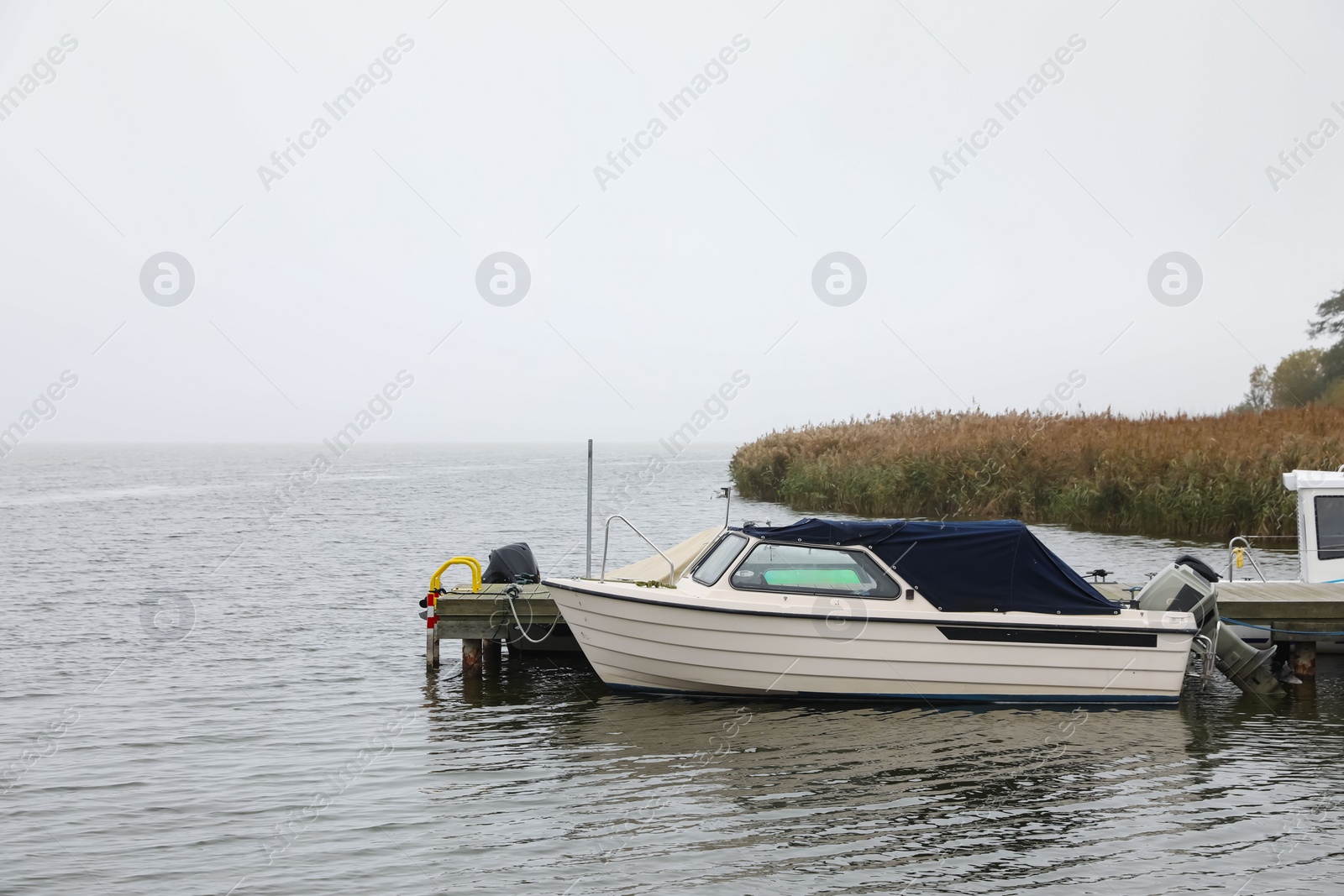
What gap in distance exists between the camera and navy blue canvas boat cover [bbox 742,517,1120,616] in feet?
35.5

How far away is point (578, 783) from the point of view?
9133 millimetres

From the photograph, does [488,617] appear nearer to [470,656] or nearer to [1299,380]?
[470,656]

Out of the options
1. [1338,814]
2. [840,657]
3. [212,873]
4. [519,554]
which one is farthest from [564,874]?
[519,554]

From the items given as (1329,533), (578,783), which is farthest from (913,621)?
(1329,533)

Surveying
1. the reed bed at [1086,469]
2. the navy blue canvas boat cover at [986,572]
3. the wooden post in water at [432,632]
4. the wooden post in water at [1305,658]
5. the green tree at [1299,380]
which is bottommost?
the wooden post in water at [1305,658]

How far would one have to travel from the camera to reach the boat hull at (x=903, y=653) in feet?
35.3

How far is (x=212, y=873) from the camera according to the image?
7.25 metres

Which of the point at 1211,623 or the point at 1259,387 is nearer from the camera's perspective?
the point at 1211,623

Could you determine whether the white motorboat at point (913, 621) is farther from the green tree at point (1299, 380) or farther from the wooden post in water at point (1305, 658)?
the green tree at point (1299, 380)

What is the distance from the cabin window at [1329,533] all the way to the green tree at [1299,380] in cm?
5738

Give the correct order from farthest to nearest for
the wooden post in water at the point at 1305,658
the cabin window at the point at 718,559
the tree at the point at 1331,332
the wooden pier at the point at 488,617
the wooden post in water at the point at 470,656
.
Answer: the tree at the point at 1331,332 → the wooden post in water at the point at 470,656 → the wooden pier at the point at 488,617 → the wooden post in water at the point at 1305,658 → the cabin window at the point at 718,559

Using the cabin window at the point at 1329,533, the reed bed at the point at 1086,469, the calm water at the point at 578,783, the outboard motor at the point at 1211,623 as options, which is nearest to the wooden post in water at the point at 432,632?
the calm water at the point at 578,783

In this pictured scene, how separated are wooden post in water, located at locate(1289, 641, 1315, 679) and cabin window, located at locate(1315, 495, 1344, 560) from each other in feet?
5.27

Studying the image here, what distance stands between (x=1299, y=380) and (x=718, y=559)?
67.3 m
